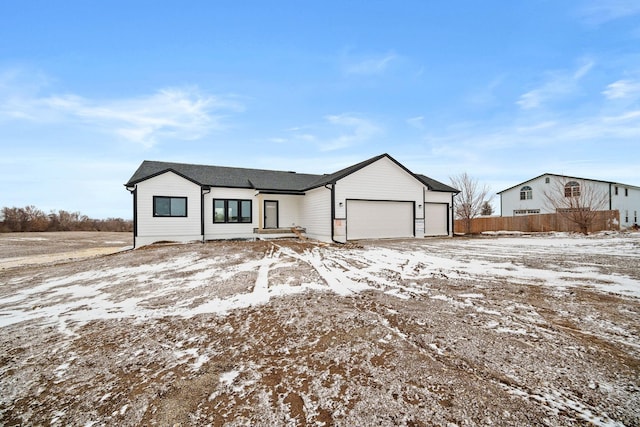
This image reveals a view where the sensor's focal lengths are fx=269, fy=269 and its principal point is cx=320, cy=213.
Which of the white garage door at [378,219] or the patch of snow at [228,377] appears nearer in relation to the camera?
the patch of snow at [228,377]

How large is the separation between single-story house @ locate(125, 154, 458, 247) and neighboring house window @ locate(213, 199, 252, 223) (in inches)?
2.1

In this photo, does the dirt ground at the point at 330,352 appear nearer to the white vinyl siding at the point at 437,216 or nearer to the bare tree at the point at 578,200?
the white vinyl siding at the point at 437,216

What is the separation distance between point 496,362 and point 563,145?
24395 millimetres

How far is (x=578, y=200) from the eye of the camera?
18.3 m

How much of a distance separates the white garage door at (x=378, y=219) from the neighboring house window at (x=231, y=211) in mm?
5951

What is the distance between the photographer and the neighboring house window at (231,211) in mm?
14938

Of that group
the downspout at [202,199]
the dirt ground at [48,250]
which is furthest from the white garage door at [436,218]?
the dirt ground at [48,250]

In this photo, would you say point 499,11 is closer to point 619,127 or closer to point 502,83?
point 502,83

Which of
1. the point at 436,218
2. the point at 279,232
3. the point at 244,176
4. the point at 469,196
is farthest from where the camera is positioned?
the point at 469,196

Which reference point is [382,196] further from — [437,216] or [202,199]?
[202,199]

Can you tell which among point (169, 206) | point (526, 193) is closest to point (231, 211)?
point (169, 206)

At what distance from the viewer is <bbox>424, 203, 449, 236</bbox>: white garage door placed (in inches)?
661

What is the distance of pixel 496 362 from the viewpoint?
2.38 m

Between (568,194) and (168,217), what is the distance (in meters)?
31.7
